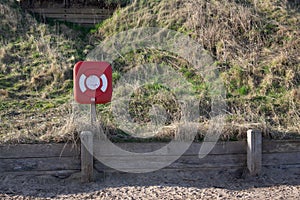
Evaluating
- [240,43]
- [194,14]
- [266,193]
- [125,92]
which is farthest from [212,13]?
[266,193]

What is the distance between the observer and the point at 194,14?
935cm

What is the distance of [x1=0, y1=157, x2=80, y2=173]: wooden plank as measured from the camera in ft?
18.6

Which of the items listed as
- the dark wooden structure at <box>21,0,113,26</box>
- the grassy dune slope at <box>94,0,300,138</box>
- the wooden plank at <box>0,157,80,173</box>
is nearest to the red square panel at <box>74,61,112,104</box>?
the wooden plank at <box>0,157,80,173</box>

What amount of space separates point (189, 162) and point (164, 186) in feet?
1.99

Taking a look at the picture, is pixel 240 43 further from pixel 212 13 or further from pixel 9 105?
pixel 9 105

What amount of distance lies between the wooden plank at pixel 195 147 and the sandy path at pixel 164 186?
0.27m

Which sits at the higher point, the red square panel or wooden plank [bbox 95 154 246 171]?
the red square panel

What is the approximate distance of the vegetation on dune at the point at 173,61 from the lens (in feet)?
21.6

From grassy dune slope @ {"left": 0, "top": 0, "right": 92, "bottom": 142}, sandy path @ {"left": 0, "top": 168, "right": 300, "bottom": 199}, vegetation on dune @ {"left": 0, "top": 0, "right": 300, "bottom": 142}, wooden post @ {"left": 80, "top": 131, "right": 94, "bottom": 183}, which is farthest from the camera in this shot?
vegetation on dune @ {"left": 0, "top": 0, "right": 300, "bottom": 142}

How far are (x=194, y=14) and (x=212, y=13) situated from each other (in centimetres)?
39

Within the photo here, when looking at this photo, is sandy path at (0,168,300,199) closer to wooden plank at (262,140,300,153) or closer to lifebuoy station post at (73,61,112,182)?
wooden plank at (262,140,300,153)

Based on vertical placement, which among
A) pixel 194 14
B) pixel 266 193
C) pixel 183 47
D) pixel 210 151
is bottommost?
pixel 266 193

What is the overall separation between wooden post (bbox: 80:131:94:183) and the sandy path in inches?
4.4

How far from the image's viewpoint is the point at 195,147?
5.96 m
